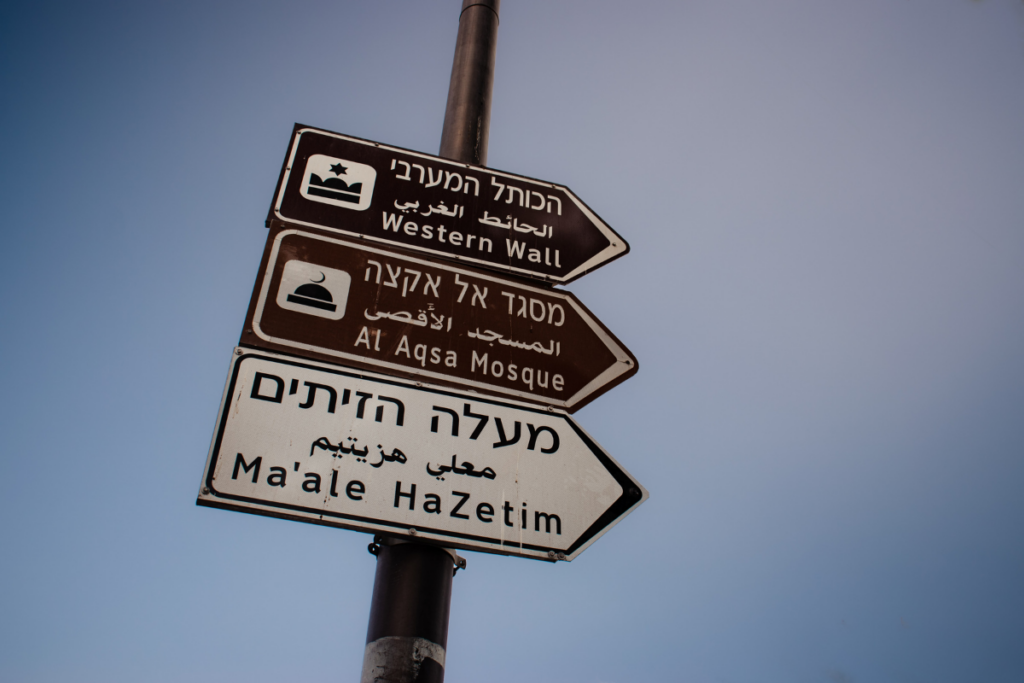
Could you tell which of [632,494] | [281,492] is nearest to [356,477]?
[281,492]

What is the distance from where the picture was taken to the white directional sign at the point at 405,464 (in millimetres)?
1650

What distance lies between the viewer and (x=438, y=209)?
2404 millimetres

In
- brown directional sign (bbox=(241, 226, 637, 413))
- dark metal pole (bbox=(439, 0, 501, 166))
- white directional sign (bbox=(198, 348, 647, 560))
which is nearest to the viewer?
white directional sign (bbox=(198, 348, 647, 560))

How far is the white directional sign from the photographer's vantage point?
1650 mm

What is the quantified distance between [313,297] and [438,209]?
63 cm

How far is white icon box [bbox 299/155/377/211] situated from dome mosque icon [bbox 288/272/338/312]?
0.39m

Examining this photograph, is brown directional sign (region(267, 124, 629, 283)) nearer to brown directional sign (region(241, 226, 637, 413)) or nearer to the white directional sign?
brown directional sign (region(241, 226, 637, 413))

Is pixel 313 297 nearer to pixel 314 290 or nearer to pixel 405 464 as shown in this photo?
pixel 314 290

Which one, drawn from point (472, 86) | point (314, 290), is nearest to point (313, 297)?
point (314, 290)

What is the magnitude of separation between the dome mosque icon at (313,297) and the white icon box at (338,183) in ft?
1.27

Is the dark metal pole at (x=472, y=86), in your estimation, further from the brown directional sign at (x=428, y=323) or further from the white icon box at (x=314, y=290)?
the white icon box at (x=314, y=290)

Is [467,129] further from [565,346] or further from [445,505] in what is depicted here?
[445,505]

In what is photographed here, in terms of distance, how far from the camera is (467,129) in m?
2.76

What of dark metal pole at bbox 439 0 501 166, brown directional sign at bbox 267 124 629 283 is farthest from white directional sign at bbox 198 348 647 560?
dark metal pole at bbox 439 0 501 166
